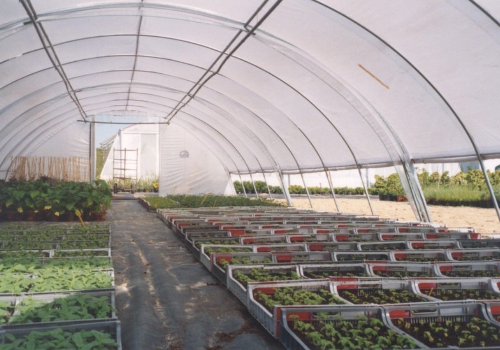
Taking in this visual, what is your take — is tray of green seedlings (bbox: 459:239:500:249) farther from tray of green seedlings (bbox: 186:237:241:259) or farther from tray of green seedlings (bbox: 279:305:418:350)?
tray of green seedlings (bbox: 279:305:418:350)

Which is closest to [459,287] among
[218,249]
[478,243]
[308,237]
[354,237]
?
[478,243]

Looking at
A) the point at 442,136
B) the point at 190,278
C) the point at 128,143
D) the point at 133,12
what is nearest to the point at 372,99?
the point at 442,136

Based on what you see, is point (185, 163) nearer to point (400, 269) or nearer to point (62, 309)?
point (400, 269)

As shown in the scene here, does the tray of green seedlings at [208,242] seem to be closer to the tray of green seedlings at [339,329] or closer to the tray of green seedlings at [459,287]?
the tray of green seedlings at [459,287]

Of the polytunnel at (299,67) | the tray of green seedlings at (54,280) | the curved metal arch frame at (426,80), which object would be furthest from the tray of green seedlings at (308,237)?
the tray of green seedlings at (54,280)

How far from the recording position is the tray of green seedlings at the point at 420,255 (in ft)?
22.6

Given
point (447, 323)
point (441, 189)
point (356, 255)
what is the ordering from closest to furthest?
point (447, 323)
point (356, 255)
point (441, 189)

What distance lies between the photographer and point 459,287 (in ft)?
16.7

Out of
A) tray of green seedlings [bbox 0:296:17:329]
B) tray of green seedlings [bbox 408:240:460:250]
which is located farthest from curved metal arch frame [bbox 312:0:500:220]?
tray of green seedlings [bbox 0:296:17:329]

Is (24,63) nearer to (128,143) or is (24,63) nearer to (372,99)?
(372,99)

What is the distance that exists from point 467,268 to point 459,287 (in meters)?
1.22

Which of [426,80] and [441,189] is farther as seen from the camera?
Result: [441,189]

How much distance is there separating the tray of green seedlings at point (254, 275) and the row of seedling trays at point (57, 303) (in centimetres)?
132

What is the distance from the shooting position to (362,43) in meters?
8.23
